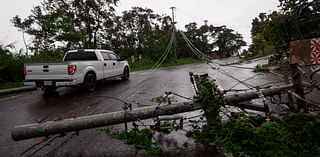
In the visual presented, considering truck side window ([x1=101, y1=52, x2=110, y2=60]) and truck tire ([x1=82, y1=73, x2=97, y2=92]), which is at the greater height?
truck side window ([x1=101, y1=52, x2=110, y2=60])

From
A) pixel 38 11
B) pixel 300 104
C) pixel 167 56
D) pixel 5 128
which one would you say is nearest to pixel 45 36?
pixel 38 11

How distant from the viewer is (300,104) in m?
2.38

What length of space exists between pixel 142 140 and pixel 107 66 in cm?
619

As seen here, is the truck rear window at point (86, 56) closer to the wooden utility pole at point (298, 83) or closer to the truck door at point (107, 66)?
the truck door at point (107, 66)

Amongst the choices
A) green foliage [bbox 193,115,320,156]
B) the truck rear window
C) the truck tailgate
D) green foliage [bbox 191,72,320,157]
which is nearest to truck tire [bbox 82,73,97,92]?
the truck tailgate

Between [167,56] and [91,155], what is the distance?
24082 mm

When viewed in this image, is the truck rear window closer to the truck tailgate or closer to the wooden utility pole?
the truck tailgate

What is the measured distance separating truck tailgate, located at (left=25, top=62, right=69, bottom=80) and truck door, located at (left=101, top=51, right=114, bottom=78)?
82.2 inches

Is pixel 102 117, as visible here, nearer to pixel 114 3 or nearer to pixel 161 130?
pixel 161 130

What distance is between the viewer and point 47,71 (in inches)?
233

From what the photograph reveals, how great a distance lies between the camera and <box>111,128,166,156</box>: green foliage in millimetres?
2167

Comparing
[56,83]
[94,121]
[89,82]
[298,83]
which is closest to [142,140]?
[94,121]

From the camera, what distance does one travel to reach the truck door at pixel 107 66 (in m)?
7.73

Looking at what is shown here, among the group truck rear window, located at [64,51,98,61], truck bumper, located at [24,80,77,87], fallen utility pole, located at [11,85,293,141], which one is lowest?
fallen utility pole, located at [11,85,293,141]
